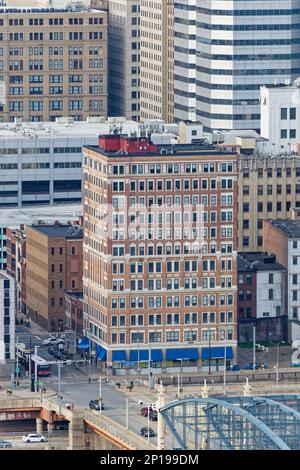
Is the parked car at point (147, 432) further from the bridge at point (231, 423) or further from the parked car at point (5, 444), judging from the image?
the parked car at point (5, 444)

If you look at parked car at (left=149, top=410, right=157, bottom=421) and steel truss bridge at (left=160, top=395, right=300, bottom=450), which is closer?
steel truss bridge at (left=160, top=395, right=300, bottom=450)

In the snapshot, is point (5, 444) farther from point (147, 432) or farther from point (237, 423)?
point (237, 423)

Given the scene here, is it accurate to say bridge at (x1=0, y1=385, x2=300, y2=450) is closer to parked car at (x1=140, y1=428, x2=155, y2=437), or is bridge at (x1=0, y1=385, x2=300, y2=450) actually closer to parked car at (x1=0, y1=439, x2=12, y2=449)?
parked car at (x1=140, y1=428, x2=155, y2=437)

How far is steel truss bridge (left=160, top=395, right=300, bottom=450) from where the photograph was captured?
524 ft

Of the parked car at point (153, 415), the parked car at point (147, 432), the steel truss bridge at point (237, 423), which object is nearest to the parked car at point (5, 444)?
the parked car at point (153, 415)

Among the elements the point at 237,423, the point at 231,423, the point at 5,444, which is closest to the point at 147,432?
the point at 5,444

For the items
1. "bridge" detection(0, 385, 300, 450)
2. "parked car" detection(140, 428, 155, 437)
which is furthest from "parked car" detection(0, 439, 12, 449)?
"bridge" detection(0, 385, 300, 450)

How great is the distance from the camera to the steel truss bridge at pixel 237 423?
524 feet

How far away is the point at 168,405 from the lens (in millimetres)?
174625

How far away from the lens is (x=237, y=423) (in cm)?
16362
